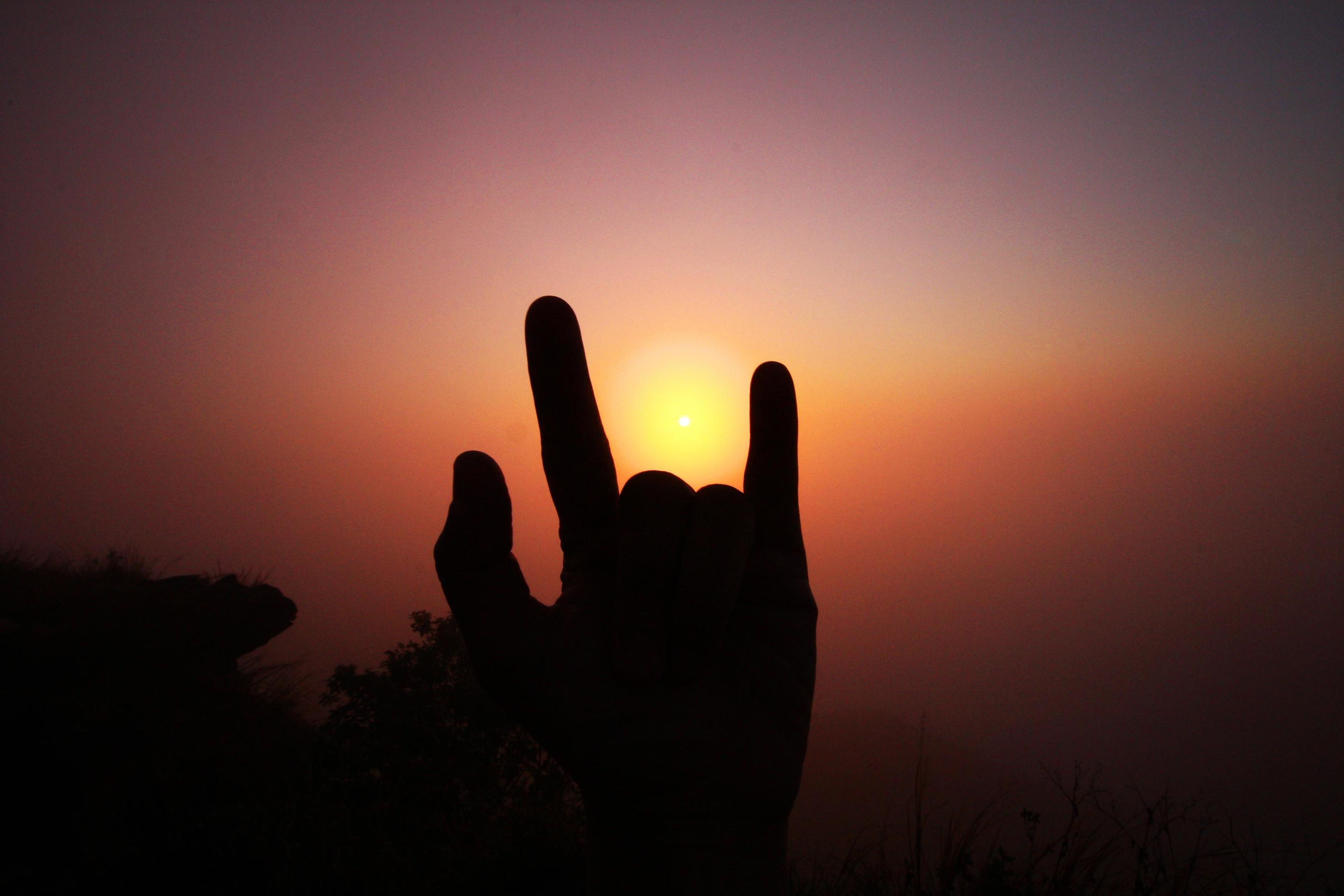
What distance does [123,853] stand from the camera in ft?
15.5

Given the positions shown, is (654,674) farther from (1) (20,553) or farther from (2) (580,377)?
(1) (20,553)

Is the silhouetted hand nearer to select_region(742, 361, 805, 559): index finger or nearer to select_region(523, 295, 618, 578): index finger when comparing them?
select_region(523, 295, 618, 578): index finger

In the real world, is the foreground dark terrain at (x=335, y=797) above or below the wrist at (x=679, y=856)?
below

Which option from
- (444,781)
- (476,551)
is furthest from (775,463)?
(444,781)

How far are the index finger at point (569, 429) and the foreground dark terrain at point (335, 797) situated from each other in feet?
6.20

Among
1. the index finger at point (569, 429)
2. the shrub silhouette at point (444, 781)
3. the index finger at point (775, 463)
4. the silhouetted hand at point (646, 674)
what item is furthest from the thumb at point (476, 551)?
the shrub silhouette at point (444, 781)

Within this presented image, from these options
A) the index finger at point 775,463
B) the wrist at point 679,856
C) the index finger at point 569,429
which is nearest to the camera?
the wrist at point 679,856

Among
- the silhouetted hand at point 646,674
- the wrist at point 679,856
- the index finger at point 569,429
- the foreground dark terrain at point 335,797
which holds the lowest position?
the foreground dark terrain at point 335,797

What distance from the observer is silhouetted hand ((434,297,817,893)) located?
5.84ft

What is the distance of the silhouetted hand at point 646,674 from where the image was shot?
1781 millimetres

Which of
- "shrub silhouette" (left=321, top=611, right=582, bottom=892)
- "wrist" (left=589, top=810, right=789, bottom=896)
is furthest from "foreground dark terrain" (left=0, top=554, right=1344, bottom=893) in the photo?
"wrist" (left=589, top=810, right=789, bottom=896)

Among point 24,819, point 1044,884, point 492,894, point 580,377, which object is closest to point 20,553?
point 24,819

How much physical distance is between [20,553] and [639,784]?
12.7 metres

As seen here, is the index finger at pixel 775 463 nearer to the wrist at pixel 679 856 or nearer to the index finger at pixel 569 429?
the index finger at pixel 569 429
